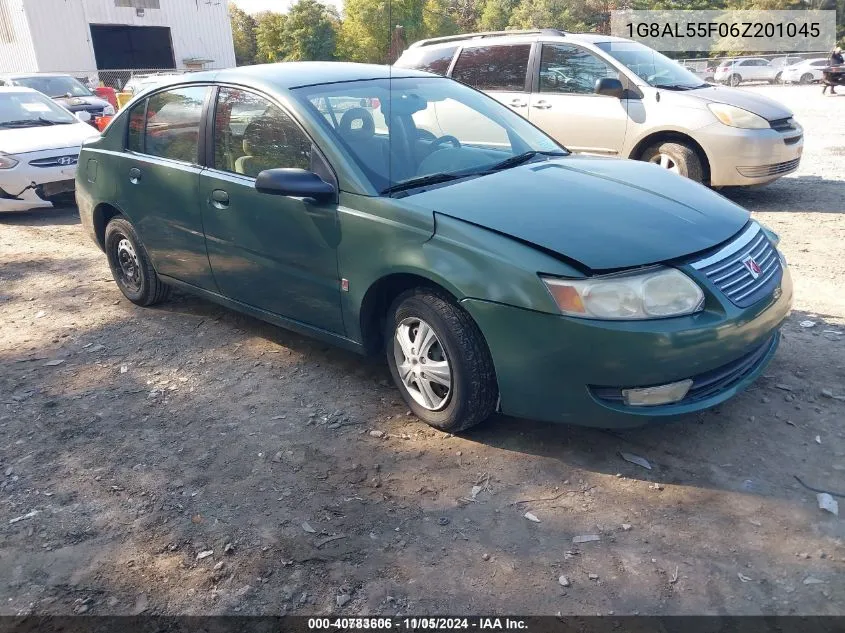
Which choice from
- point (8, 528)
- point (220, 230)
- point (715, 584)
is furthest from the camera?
point (220, 230)

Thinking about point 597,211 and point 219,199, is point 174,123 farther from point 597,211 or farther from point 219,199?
point 597,211

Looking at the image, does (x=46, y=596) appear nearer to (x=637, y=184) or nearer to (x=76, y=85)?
(x=637, y=184)

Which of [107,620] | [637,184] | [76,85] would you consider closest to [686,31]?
[76,85]

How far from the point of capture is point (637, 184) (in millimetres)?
3691

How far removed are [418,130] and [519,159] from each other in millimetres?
599

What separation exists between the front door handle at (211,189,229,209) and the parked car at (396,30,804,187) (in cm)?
482

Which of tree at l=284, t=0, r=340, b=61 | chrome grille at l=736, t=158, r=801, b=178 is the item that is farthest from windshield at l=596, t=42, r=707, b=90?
tree at l=284, t=0, r=340, b=61

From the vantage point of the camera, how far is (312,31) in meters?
42.9

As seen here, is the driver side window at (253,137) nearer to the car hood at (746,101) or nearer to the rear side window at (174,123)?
the rear side window at (174,123)

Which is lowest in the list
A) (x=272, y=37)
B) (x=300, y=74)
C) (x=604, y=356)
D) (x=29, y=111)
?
(x=604, y=356)

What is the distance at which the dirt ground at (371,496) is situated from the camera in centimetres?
257

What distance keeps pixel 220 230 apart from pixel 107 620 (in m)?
2.38

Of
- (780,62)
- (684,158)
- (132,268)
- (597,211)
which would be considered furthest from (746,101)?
(780,62)

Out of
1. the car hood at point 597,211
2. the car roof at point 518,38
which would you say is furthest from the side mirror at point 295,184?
the car roof at point 518,38
